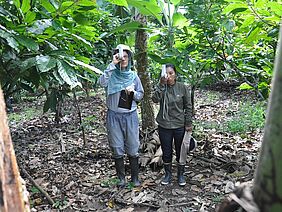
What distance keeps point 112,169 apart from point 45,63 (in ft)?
9.14

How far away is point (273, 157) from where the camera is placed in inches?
17.8

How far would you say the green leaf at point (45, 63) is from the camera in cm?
200

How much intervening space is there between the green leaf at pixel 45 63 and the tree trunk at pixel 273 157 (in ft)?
5.59

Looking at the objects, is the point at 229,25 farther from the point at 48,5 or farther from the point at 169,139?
the point at 48,5

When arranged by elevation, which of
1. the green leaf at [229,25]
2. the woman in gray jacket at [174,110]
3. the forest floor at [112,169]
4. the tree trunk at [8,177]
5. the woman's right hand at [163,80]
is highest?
the green leaf at [229,25]

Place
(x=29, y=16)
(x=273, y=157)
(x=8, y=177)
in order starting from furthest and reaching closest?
(x=29, y=16) < (x=8, y=177) < (x=273, y=157)

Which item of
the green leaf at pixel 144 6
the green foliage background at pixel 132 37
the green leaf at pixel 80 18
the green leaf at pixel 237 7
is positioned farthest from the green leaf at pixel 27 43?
the green leaf at pixel 237 7

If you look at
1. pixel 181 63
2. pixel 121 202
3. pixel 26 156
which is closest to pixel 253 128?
pixel 181 63

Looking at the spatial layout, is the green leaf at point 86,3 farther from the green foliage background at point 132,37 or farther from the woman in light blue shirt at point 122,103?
the woman in light blue shirt at point 122,103

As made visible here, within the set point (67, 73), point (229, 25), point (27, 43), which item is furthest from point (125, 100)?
point (27, 43)

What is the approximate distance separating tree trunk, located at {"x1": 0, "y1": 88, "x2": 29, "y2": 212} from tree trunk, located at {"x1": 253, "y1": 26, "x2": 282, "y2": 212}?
1.49 feet

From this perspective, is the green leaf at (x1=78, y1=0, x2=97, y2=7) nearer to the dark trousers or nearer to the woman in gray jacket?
the woman in gray jacket

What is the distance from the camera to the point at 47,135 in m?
6.73

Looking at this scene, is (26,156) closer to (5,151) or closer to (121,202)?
(121,202)
